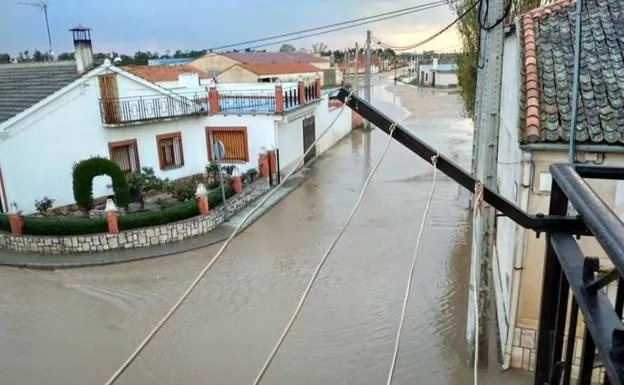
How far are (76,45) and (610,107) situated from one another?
613 inches

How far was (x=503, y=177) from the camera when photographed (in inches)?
405

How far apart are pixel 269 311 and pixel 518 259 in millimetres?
4921

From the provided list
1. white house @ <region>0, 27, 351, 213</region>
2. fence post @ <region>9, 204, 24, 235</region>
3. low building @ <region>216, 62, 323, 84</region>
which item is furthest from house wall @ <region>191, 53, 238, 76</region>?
fence post @ <region>9, 204, 24, 235</region>

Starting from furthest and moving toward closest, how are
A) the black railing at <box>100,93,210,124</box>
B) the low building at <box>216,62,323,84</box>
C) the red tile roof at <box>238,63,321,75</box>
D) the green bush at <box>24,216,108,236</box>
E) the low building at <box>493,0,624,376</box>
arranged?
the red tile roof at <box>238,63,321,75</box> < the low building at <box>216,62,323,84</box> < the black railing at <box>100,93,210,124</box> < the green bush at <box>24,216,108,236</box> < the low building at <box>493,0,624,376</box>

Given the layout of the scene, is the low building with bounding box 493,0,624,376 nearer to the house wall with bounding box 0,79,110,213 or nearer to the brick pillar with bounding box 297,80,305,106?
the house wall with bounding box 0,79,110,213

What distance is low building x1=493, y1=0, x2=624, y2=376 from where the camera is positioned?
6637 mm

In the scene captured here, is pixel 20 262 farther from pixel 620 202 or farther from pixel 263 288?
pixel 620 202

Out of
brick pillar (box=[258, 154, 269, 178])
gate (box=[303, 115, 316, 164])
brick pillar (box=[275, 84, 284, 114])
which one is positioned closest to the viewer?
brick pillar (box=[258, 154, 269, 178])

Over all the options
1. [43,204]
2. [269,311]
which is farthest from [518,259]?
[43,204]

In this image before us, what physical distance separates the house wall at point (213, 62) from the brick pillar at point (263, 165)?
3088 centimetres

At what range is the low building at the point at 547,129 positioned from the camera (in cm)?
664

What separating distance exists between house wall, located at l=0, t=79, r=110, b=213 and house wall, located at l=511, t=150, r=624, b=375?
13987mm

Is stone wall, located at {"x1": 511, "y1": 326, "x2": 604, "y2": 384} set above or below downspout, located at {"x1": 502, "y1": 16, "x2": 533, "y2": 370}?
below

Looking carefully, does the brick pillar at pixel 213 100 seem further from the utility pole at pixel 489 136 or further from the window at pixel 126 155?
the utility pole at pixel 489 136
